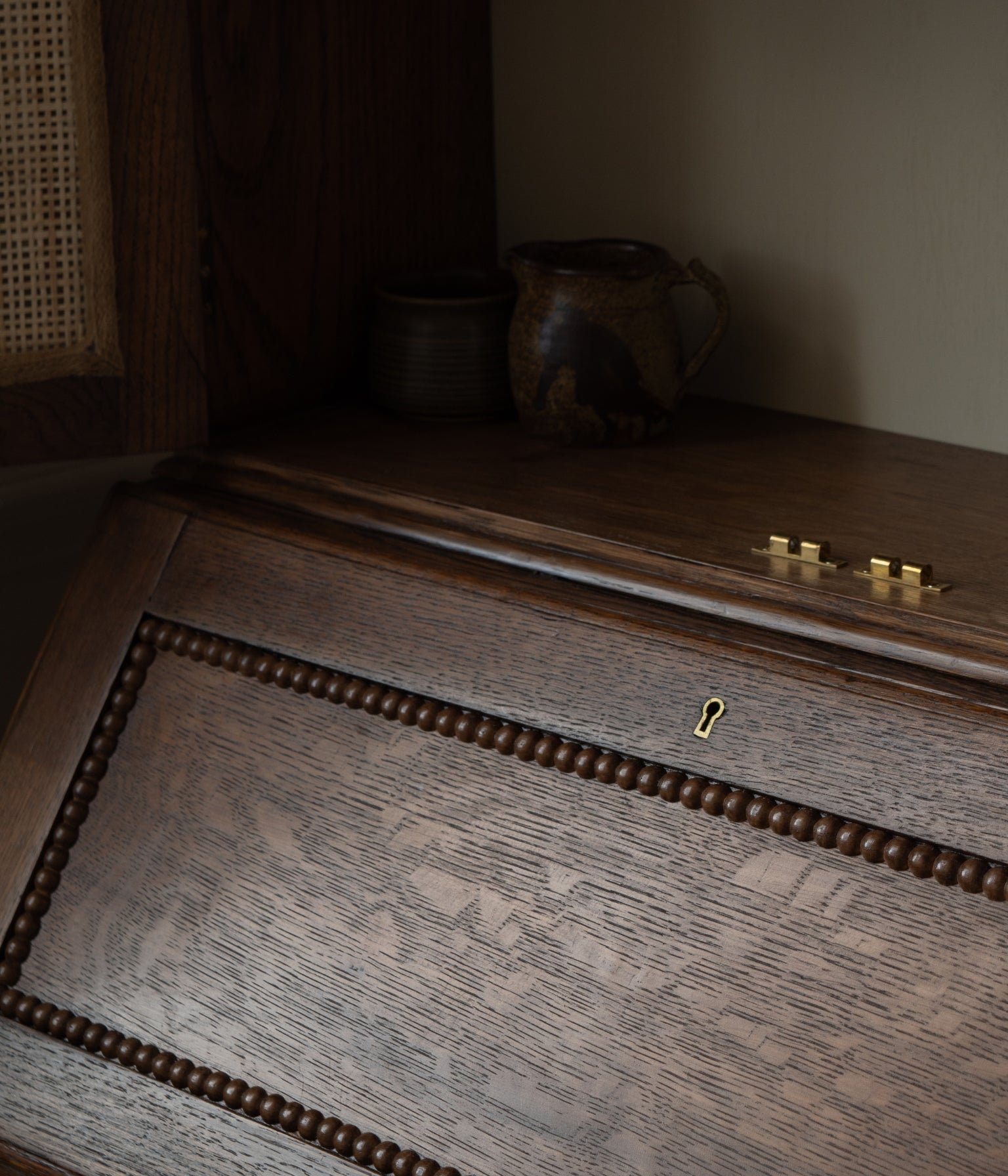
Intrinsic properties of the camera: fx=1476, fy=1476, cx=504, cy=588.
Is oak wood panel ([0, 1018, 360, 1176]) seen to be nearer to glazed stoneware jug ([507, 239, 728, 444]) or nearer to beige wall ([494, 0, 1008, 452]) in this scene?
glazed stoneware jug ([507, 239, 728, 444])

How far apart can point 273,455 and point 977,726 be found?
57 centimetres

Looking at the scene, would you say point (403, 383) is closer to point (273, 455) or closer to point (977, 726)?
point (273, 455)

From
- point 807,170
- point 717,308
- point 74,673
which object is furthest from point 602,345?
point 74,673

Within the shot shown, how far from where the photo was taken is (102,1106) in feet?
3.13

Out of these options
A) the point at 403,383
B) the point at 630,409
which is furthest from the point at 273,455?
the point at 630,409

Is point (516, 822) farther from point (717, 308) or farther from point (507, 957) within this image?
point (717, 308)

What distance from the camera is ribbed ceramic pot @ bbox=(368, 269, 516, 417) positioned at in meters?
1.20

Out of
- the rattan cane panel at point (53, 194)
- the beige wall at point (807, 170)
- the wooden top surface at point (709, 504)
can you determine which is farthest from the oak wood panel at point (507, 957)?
the beige wall at point (807, 170)

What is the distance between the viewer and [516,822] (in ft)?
2.92

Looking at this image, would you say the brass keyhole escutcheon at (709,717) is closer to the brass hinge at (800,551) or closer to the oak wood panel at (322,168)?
the brass hinge at (800,551)

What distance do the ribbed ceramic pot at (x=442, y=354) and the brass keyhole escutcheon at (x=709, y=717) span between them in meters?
0.45

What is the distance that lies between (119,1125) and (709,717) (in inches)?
18.3

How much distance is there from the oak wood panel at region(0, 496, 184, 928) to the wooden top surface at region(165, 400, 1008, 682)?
0.07m

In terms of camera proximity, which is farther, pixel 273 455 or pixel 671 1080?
pixel 273 455
